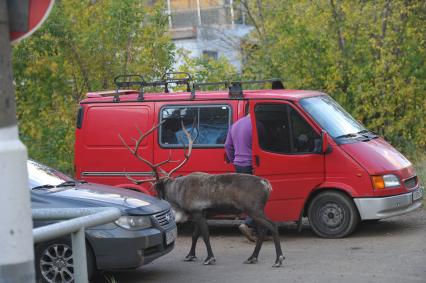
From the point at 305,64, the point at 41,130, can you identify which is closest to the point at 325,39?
the point at 305,64

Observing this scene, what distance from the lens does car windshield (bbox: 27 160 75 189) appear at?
10.1 metres

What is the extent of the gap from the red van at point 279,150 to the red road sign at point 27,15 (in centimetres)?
807

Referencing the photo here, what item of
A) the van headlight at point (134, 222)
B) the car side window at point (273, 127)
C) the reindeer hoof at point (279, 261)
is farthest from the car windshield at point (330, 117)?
the van headlight at point (134, 222)

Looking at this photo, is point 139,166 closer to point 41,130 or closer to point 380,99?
point 41,130

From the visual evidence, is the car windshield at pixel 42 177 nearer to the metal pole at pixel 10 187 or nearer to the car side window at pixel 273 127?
the car side window at pixel 273 127

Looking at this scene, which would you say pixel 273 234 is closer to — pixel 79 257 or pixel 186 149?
pixel 186 149

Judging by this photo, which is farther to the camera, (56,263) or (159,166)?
(159,166)

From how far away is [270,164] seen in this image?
1207cm

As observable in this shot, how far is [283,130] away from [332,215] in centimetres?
138

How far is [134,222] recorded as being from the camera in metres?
9.39

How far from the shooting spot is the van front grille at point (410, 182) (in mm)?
12133

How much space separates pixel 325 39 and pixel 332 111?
6.03 meters

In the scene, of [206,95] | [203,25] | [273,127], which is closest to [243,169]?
[273,127]

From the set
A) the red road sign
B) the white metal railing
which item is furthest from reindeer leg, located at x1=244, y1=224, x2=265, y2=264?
the red road sign
